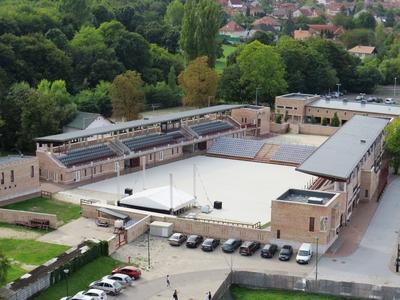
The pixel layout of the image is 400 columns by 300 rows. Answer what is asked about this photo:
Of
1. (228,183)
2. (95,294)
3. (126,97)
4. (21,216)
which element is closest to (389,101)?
(126,97)

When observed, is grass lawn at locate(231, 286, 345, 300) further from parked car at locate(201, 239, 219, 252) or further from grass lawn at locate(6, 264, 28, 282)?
grass lawn at locate(6, 264, 28, 282)

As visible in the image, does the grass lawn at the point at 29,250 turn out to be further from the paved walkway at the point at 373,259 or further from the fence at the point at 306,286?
the paved walkway at the point at 373,259

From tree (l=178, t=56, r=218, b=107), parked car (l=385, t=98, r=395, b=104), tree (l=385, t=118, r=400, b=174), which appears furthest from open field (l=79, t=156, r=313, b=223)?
parked car (l=385, t=98, r=395, b=104)

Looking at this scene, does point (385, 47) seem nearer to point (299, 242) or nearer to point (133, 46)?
point (133, 46)

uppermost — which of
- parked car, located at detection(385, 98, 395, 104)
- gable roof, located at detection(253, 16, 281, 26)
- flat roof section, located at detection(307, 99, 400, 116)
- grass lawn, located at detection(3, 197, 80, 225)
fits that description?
gable roof, located at detection(253, 16, 281, 26)

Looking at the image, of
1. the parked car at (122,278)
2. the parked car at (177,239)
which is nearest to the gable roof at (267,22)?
the parked car at (177,239)

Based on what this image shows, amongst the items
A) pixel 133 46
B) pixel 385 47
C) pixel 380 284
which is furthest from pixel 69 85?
pixel 385 47
